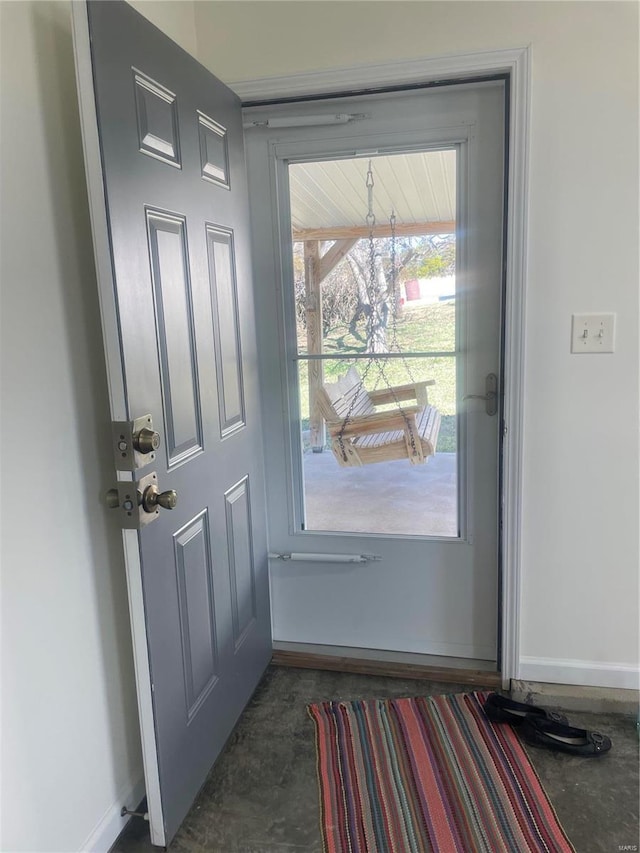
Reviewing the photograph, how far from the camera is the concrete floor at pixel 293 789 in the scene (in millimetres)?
1486

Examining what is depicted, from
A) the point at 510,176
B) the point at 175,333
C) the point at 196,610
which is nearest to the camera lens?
the point at 175,333

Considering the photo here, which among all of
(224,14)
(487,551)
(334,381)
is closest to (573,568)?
(487,551)

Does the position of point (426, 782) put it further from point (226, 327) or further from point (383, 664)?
point (226, 327)

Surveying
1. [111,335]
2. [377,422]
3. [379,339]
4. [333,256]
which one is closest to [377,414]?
[377,422]

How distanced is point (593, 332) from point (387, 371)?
64cm

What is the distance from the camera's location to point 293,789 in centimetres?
165

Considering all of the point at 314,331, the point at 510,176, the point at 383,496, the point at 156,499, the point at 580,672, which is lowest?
the point at 580,672

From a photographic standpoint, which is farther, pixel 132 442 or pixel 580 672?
pixel 580 672

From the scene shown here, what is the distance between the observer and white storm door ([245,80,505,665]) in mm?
1848

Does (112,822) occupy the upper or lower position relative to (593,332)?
lower

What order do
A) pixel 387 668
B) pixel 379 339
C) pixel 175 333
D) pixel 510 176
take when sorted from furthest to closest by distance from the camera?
1. pixel 387 668
2. pixel 379 339
3. pixel 510 176
4. pixel 175 333

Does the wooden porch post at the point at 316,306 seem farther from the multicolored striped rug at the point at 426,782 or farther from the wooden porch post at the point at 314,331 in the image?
the multicolored striped rug at the point at 426,782

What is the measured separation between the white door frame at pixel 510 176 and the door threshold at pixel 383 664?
0.62 feet

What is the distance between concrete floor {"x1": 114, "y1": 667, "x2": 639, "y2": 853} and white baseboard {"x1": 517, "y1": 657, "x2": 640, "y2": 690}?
0.33 feet
